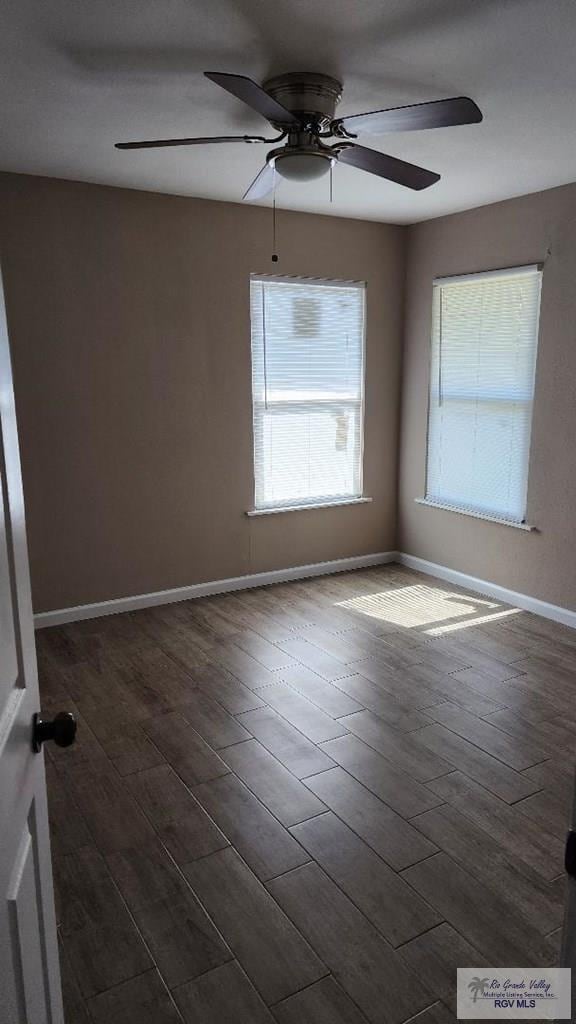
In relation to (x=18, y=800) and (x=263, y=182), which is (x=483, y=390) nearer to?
(x=263, y=182)

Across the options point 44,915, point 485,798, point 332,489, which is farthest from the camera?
point 332,489

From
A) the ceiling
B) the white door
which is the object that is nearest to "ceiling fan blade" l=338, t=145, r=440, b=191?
the ceiling

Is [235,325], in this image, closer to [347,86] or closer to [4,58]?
[347,86]

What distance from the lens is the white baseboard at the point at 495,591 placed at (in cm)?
409

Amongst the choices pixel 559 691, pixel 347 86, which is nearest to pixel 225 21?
pixel 347 86

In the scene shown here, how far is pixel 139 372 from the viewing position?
408cm

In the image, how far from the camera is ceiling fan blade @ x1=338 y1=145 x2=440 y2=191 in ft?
7.96

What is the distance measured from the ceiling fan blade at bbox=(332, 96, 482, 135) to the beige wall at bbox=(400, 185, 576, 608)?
2.00 meters

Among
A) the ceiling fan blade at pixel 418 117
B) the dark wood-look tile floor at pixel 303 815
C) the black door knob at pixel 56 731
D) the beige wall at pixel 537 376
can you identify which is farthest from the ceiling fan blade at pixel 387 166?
the dark wood-look tile floor at pixel 303 815

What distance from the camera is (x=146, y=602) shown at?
4.35 m

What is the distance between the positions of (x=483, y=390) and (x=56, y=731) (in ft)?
12.7

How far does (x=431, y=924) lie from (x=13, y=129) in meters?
3.31

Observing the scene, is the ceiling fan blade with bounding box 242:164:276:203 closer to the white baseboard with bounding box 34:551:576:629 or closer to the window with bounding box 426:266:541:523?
the window with bounding box 426:266:541:523

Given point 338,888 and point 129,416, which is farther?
point 129,416
